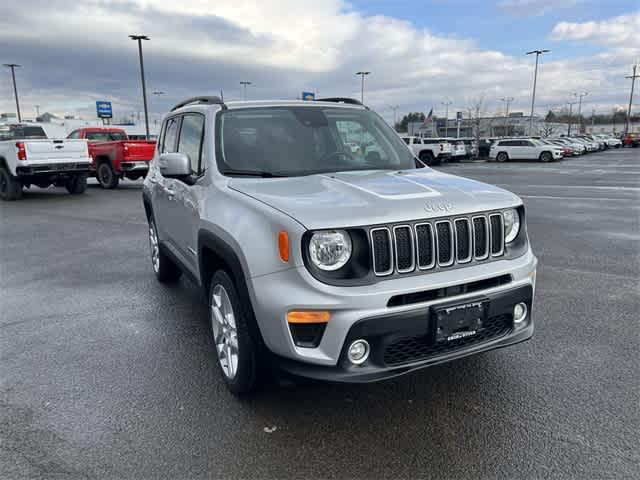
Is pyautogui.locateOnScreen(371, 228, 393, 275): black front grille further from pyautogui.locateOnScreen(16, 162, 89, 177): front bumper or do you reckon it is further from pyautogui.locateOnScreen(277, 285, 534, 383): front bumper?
pyautogui.locateOnScreen(16, 162, 89, 177): front bumper

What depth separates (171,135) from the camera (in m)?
4.99

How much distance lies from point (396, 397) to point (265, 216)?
1.49 metres

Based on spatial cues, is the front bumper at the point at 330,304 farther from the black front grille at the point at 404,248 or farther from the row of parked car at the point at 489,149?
the row of parked car at the point at 489,149

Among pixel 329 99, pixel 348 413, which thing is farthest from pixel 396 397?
pixel 329 99

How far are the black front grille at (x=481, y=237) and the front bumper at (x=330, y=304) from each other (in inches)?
8.6

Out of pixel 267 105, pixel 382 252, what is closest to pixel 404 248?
pixel 382 252

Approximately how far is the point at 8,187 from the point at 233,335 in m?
13.3

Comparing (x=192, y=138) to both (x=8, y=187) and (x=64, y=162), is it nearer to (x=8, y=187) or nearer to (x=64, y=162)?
(x=64, y=162)

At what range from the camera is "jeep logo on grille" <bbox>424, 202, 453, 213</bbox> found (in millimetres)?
2730

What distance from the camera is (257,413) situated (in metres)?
3.02

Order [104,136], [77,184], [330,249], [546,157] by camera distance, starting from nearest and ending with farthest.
Answer: [330,249], [77,184], [104,136], [546,157]

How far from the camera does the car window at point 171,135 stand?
188 inches

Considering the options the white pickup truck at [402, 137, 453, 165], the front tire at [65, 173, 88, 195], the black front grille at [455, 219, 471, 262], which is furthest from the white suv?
the black front grille at [455, 219, 471, 262]

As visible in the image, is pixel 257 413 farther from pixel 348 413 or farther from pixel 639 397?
pixel 639 397
